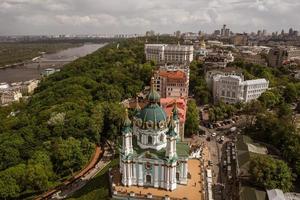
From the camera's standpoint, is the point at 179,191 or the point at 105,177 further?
the point at 105,177

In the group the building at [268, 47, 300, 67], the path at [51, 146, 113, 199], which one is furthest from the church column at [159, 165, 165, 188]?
the building at [268, 47, 300, 67]

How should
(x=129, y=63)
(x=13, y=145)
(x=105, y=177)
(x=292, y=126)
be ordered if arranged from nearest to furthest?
(x=105, y=177) → (x=13, y=145) → (x=292, y=126) → (x=129, y=63)

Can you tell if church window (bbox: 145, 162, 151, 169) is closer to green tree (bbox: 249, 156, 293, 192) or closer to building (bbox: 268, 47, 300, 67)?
green tree (bbox: 249, 156, 293, 192)

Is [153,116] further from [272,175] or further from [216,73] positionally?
[216,73]

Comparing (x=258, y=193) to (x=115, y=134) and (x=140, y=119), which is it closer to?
(x=140, y=119)

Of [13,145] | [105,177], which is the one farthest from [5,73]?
[105,177]

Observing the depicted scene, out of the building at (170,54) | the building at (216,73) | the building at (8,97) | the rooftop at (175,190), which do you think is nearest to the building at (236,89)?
the building at (216,73)
